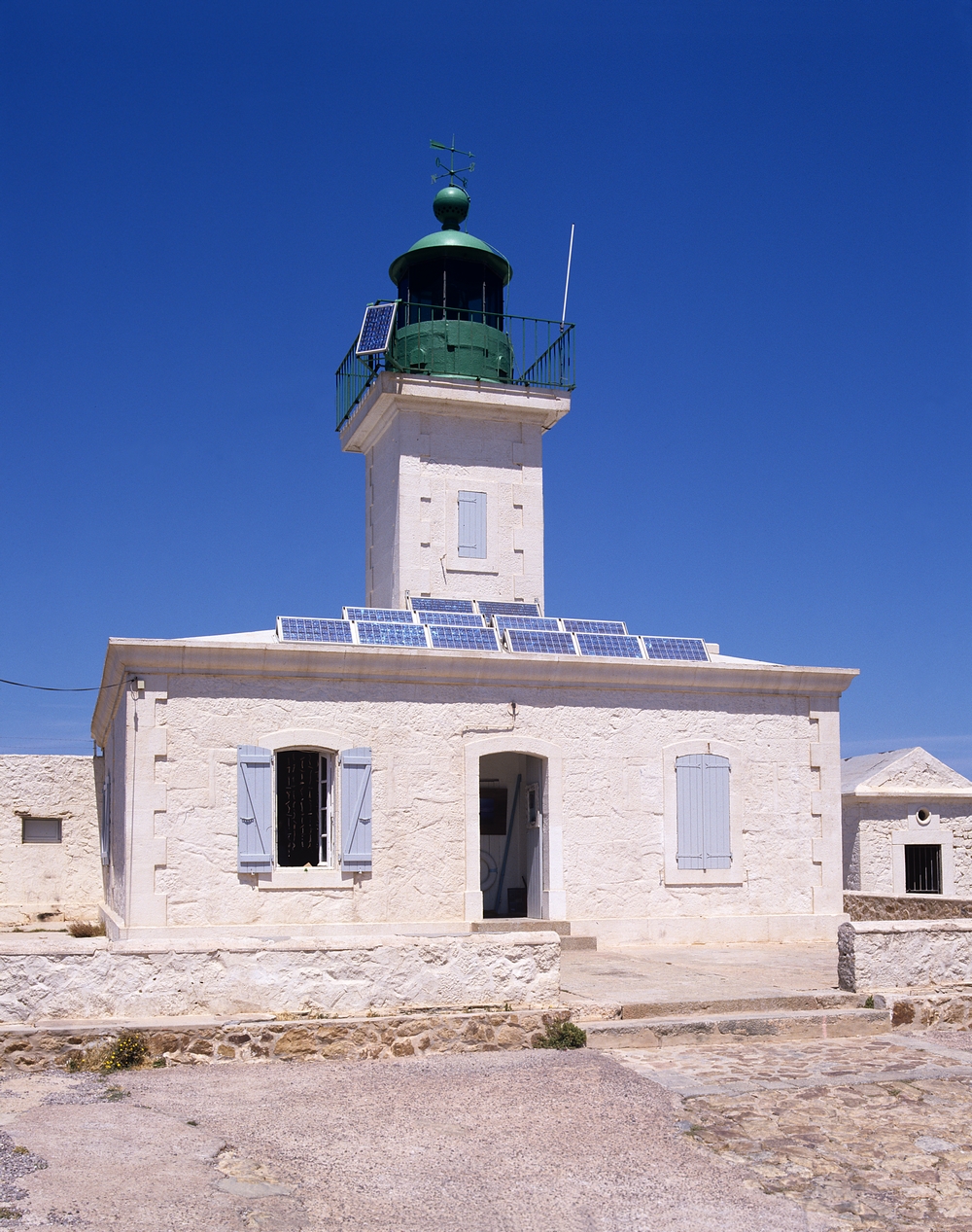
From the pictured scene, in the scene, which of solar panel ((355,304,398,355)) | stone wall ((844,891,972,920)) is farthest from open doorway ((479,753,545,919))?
solar panel ((355,304,398,355))

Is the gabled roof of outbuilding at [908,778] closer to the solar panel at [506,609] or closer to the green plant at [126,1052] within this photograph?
the solar panel at [506,609]

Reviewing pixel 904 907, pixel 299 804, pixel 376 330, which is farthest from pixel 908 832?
pixel 376 330

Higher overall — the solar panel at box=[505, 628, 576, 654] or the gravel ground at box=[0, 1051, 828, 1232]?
the solar panel at box=[505, 628, 576, 654]

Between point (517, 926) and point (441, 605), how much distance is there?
494 centimetres

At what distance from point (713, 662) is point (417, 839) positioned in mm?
4391

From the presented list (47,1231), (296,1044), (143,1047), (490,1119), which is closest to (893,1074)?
(490,1119)

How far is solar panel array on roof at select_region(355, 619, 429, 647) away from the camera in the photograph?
13797 millimetres

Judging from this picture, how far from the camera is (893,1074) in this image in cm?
789

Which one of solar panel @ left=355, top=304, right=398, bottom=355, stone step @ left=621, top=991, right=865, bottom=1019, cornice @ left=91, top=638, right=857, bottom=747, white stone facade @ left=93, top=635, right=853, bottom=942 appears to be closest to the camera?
stone step @ left=621, top=991, right=865, bottom=1019

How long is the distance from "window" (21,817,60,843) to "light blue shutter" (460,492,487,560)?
6992 millimetres

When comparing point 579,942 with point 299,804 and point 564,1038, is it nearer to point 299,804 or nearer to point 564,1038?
point 299,804

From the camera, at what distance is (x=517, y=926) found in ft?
43.8

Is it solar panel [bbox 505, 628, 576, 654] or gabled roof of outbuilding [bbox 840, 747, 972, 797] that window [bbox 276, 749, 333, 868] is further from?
gabled roof of outbuilding [bbox 840, 747, 972, 797]

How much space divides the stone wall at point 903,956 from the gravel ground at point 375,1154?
9.54ft
